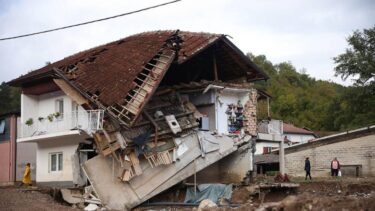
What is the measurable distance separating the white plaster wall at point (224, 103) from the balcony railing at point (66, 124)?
23.1ft

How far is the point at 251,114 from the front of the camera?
101 feet

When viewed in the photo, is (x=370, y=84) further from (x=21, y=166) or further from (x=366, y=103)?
(x=21, y=166)

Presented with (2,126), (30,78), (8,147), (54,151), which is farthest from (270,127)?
(2,126)

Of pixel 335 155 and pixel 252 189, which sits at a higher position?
pixel 335 155

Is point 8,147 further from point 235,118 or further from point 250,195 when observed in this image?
point 250,195

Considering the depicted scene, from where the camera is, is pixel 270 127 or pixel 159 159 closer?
pixel 159 159

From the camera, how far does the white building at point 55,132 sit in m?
27.9

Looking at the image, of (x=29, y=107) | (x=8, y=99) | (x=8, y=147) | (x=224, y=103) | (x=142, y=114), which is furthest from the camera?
(x=8, y=99)

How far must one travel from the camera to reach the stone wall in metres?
36.8

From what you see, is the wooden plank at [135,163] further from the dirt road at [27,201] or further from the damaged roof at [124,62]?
the dirt road at [27,201]

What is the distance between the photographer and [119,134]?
25156 millimetres

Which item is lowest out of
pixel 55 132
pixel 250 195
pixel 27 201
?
pixel 27 201

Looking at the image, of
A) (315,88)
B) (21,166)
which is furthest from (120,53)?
(315,88)

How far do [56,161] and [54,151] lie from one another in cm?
58
